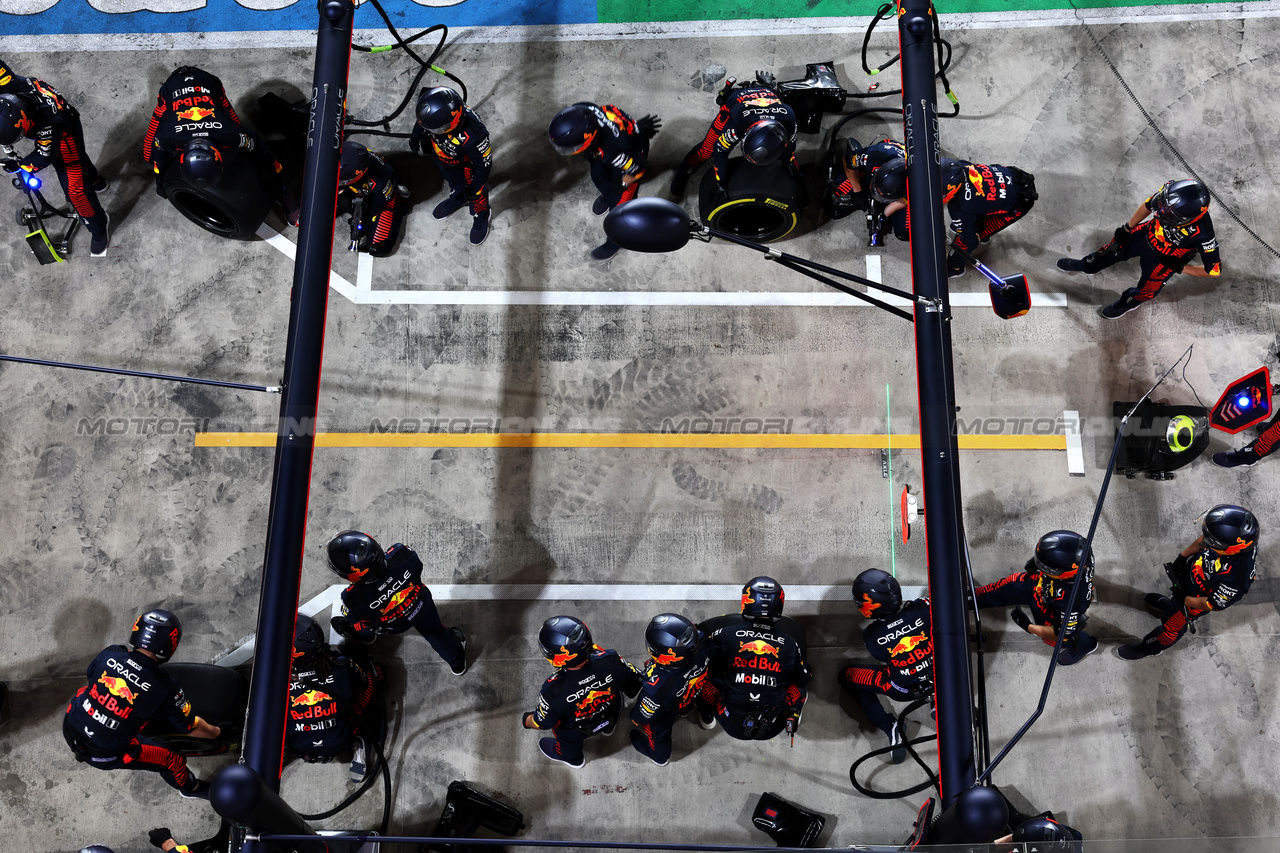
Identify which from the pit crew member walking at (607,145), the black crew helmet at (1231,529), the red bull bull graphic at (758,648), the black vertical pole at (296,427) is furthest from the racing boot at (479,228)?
the black crew helmet at (1231,529)

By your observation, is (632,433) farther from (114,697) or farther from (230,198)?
(114,697)

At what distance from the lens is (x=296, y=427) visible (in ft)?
17.7

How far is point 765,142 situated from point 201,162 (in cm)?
515

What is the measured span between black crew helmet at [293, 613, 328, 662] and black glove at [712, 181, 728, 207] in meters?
5.35

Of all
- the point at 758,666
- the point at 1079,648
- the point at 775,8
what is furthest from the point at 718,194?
the point at 1079,648

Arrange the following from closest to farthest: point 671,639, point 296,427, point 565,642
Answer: point 296,427 → point 671,639 → point 565,642

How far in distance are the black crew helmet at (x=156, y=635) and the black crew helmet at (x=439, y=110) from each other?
15.7ft

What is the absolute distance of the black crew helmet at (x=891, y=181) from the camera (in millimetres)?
7281

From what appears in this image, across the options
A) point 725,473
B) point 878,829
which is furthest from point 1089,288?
point 878,829

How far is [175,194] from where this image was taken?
822 cm

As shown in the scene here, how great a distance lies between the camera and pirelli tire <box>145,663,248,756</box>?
6879mm

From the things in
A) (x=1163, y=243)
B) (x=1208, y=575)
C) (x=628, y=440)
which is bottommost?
(x=1208, y=575)

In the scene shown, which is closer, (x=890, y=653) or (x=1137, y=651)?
(x=890, y=653)

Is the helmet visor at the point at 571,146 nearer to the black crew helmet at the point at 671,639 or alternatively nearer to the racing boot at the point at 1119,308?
the black crew helmet at the point at 671,639
